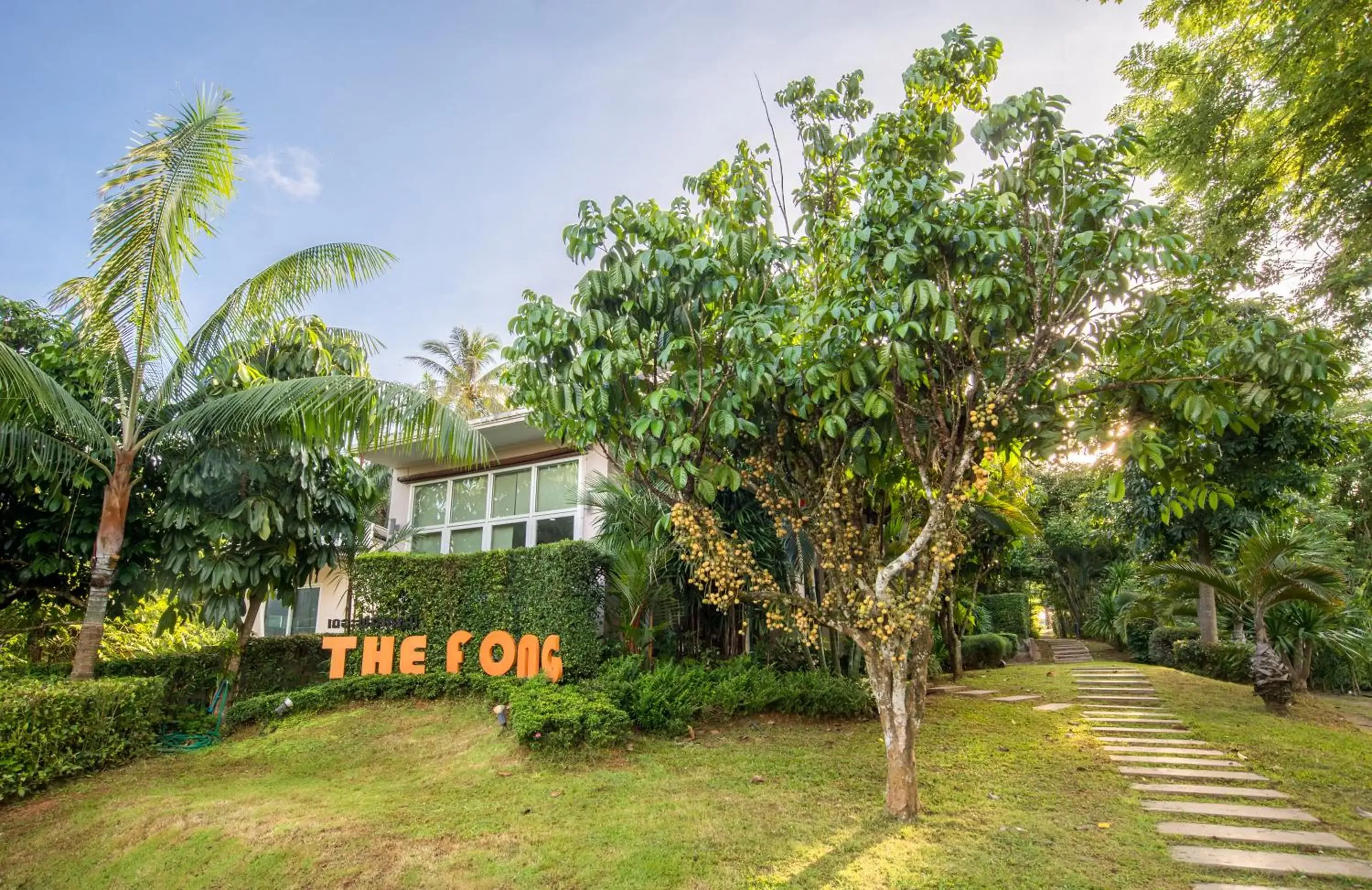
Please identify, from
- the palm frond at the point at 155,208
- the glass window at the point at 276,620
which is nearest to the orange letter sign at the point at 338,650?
the palm frond at the point at 155,208

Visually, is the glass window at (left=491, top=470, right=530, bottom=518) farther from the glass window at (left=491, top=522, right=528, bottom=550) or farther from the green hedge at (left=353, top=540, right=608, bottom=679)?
the green hedge at (left=353, top=540, right=608, bottom=679)

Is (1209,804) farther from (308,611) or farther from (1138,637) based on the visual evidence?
(308,611)

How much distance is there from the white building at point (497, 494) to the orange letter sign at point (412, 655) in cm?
183

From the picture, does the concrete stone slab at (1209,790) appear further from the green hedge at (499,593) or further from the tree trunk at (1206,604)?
the tree trunk at (1206,604)

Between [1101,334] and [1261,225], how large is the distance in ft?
13.7

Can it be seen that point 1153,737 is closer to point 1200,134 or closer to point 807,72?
point 1200,134

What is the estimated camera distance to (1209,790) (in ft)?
18.7

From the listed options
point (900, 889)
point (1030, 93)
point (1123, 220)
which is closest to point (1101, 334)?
point (1123, 220)

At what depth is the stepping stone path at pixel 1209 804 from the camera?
4.25 m

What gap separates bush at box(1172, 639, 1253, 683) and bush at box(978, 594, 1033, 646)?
787 cm

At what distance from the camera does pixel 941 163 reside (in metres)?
6.11

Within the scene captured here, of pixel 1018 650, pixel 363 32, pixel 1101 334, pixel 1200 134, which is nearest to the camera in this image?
pixel 1101 334

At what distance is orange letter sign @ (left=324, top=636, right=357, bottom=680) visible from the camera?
1024 cm

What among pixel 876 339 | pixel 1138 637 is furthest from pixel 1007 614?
pixel 876 339
